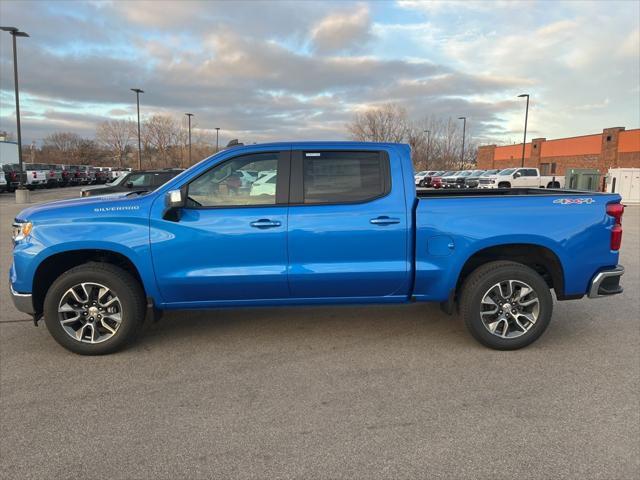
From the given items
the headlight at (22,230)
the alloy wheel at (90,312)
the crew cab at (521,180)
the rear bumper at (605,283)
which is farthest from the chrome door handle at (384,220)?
the crew cab at (521,180)

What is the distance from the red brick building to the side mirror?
4386 centimetres

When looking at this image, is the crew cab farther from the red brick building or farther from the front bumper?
the front bumper

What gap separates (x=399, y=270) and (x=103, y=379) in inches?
101

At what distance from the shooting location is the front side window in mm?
4184

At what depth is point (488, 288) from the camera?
426 centimetres

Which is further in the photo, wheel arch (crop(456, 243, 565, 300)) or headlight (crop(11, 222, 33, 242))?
wheel arch (crop(456, 243, 565, 300))

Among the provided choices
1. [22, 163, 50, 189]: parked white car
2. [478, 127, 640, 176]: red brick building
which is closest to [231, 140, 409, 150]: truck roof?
[22, 163, 50, 189]: parked white car

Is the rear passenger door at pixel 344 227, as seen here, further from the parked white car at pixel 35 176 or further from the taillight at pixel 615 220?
the parked white car at pixel 35 176

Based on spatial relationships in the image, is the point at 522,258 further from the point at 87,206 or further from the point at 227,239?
the point at 87,206

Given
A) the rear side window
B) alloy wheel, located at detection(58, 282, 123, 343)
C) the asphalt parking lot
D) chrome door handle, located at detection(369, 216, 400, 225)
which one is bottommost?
the asphalt parking lot

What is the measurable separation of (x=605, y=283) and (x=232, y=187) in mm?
3458

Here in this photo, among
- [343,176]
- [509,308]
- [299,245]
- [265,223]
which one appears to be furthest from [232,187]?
[509,308]

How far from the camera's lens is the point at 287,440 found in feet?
9.68

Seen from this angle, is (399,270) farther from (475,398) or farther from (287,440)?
(287,440)
